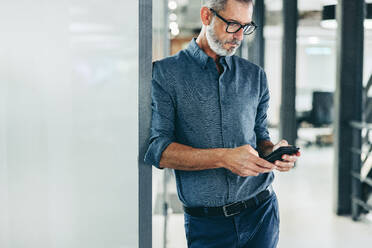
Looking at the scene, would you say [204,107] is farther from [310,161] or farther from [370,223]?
[310,161]

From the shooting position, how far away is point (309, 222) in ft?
12.7

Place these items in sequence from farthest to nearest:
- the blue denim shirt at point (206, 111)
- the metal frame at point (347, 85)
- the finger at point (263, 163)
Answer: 1. the metal frame at point (347, 85)
2. the blue denim shirt at point (206, 111)
3. the finger at point (263, 163)

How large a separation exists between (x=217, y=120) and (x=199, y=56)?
0.25 meters

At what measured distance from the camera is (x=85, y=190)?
1233 mm

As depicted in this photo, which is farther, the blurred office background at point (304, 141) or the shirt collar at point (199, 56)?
the blurred office background at point (304, 141)

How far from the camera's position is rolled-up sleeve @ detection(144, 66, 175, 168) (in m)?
1.25

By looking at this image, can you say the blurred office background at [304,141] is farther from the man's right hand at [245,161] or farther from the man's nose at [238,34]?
the man's right hand at [245,161]

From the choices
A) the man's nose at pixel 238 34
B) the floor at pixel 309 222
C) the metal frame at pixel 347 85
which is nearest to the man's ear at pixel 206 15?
the man's nose at pixel 238 34

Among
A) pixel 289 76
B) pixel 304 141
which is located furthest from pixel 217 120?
pixel 304 141

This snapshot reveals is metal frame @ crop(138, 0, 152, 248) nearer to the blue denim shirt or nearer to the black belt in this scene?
the blue denim shirt

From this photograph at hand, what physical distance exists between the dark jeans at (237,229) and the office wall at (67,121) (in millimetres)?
324

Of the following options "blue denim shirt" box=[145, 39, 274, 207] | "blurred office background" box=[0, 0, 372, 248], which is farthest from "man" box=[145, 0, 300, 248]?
"blurred office background" box=[0, 0, 372, 248]

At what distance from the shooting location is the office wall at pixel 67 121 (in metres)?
1.13

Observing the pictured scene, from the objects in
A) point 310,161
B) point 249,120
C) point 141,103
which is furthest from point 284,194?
point 141,103
